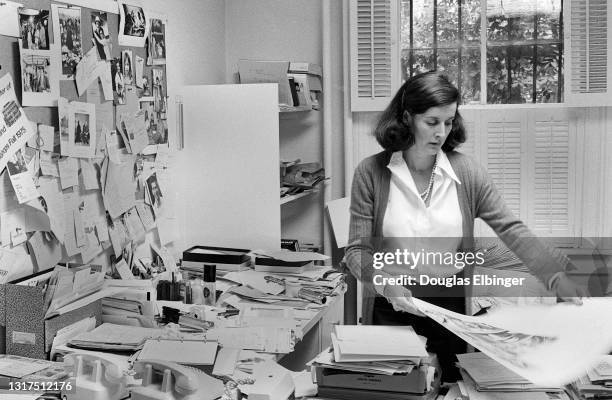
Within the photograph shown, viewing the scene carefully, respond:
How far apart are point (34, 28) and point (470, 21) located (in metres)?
2.20

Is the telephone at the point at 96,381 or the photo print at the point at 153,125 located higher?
the photo print at the point at 153,125

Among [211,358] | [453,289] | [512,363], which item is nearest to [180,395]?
[211,358]

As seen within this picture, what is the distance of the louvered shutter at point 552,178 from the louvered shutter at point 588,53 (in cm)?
16

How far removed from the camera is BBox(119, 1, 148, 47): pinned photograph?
98.9 inches

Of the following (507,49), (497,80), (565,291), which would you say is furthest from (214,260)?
(507,49)

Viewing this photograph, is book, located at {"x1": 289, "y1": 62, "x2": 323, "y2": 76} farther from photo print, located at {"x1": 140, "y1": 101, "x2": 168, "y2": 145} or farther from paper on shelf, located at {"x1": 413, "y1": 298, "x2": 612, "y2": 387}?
paper on shelf, located at {"x1": 413, "y1": 298, "x2": 612, "y2": 387}

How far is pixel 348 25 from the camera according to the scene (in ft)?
11.6

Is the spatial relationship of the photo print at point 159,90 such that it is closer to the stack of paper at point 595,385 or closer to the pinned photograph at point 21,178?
the pinned photograph at point 21,178

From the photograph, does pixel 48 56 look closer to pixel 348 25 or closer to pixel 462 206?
pixel 462 206

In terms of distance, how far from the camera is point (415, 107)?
2100 mm

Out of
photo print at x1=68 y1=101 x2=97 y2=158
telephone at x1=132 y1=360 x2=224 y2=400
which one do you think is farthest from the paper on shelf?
photo print at x1=68 y1=101 x2=97 y2=158

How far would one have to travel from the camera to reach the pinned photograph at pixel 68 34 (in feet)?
6.99

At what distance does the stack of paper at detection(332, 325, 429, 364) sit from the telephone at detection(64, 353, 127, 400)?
45 centimetres

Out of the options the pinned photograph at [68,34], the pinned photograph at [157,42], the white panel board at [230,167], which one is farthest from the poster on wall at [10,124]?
the white panel board at [230,167]
